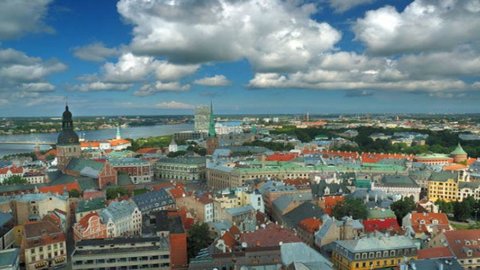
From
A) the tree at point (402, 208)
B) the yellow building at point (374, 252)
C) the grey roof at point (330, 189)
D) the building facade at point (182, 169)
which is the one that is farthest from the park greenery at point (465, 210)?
the building facade at point (182, 169)

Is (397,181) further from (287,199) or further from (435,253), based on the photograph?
(435,253)

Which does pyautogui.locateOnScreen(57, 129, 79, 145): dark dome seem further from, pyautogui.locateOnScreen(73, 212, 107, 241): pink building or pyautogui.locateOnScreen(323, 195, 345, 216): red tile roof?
pyautogui.locateOnScreen(323, 195, 345, 216): red tile roof

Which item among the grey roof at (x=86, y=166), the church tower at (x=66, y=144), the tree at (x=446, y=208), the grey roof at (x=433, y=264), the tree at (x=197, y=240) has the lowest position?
the tree at (x=446, y=208)

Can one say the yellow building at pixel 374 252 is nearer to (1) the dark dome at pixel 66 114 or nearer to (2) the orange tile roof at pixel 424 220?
(2) the orange tile roof at pixel 424 220

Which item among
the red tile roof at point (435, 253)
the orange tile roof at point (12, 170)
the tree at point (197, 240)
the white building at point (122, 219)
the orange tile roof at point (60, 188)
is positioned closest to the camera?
the red tile roof at point (435, 253)

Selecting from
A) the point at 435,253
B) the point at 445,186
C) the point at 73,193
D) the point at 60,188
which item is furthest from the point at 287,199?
the point at 60,188

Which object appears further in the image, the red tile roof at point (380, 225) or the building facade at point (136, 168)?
the building facade at point (136, 168)

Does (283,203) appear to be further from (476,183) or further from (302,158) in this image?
(302,158)

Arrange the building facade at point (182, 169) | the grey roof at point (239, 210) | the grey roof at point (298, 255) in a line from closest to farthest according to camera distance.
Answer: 1. the grey roof at point (298, 255)
2. the grey roof at point (239, 210)
3. the building facade at point (182, 169)

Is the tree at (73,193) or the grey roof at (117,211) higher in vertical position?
the grey roof at (117,211)
